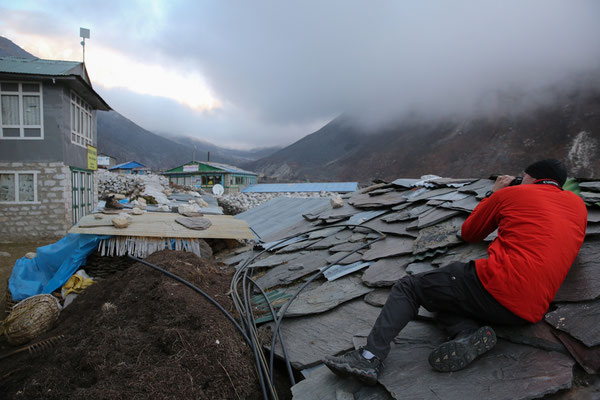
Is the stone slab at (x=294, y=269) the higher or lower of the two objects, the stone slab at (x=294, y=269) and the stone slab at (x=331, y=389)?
the higher

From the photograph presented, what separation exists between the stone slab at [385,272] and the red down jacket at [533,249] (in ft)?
4.20

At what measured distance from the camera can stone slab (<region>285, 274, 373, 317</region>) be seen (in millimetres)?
3375

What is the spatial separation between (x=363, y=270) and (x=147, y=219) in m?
5.14

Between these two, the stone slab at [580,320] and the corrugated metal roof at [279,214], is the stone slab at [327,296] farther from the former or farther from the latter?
the corrugated metal roof at [279,214]

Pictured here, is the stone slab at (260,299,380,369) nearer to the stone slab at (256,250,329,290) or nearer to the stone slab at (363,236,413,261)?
the stone slab at (363,236,413,261)

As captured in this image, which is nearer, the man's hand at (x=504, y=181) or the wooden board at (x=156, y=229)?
the man's hand at (x=504, y=181)

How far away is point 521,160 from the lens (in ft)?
123

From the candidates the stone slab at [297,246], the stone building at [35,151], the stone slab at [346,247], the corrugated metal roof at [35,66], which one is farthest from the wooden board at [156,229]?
the corrugated metal roof at [35,66]

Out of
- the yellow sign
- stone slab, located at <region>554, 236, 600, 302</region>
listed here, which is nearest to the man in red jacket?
stone slab, located at <region>554, 236, 600, 302</region>

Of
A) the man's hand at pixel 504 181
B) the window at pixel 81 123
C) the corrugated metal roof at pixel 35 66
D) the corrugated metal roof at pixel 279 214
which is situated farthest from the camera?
the window at pixel 81 123

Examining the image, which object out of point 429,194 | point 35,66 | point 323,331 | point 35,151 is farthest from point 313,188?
point 323,331

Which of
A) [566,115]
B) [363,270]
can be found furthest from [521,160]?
[363,270]

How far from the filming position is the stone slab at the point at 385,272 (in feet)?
11.1

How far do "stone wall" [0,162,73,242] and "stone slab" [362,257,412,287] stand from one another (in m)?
12.7
